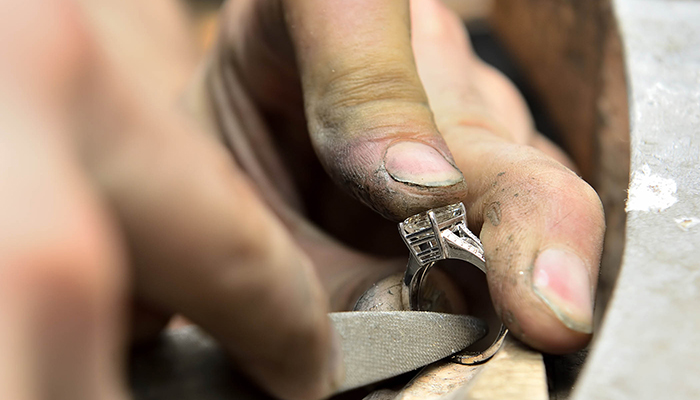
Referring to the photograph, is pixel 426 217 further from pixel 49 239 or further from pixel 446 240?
pixel 49 239

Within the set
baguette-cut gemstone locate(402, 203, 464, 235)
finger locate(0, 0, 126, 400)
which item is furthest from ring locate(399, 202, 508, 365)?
finger locate(0, 0, 126, 400)

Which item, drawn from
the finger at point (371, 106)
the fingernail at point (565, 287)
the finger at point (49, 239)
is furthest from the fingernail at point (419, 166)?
the finger at point (49, 239)

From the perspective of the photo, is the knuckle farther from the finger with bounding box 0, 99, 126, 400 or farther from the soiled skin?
the finger with bounding box 0, 99, 126, 400

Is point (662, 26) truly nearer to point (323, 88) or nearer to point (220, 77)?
point (323, 88)

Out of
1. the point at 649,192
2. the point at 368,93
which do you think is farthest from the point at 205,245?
the point at 649,192

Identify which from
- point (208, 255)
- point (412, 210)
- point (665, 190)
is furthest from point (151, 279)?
point (665, 190)

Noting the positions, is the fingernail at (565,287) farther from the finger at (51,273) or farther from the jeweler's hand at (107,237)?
the finger at (51,273)

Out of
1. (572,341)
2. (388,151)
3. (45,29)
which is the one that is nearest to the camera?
(45,29)
